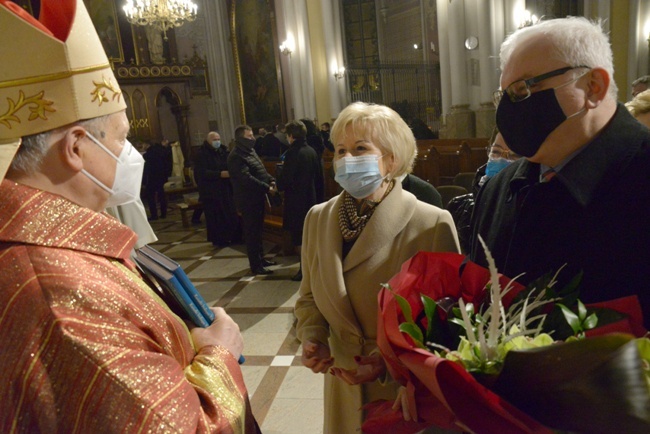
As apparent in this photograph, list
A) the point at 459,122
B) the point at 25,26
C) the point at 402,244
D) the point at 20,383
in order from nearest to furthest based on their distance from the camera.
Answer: the point at 20,383 → the point at 25,26 → the point at 402,244 → the point at 459,122

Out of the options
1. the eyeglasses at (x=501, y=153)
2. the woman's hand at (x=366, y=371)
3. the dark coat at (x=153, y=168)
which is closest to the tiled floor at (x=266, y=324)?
the woman's hand at (x=366, y=371)

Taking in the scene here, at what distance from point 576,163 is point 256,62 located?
15157 mm

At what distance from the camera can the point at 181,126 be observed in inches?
570

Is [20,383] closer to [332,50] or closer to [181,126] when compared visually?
[332,50]

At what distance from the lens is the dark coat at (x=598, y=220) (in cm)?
106

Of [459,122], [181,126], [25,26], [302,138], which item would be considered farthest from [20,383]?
[181,126]

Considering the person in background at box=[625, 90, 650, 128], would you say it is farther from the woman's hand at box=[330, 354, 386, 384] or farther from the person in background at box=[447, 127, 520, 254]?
the woman's hand at box=[330, 354, 386, 384]

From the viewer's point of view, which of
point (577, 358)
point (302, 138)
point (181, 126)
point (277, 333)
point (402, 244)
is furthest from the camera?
point (181, 126)

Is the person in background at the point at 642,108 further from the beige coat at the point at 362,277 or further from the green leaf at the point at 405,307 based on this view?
the green leaf at the point at 405,307

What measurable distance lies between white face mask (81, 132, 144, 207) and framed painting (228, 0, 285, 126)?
1369 centimetres

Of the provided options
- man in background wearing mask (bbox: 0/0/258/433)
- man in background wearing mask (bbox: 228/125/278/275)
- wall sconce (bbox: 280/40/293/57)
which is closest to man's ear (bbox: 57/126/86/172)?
man in background wearing mask (bbox: 0/0/258/433)

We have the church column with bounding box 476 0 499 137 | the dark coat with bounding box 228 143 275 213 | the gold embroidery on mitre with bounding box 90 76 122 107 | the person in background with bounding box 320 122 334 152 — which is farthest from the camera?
the church column with bounding box 476 0 499 137

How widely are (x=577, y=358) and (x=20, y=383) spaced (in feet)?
2.88

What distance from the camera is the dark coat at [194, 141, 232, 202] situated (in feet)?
22.0
